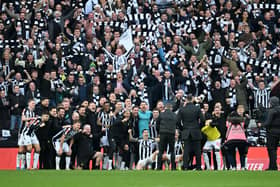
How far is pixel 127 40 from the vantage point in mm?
33219

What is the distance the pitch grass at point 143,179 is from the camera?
59.8ft

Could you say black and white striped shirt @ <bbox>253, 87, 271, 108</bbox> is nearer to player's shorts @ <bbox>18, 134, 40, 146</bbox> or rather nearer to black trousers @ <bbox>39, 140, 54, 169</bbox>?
black trousers @ <bbox>39, 140, 54, 169</bbox>

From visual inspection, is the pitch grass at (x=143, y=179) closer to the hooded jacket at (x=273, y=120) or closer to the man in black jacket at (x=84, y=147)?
the hooded jacket at (x=273, y=120)

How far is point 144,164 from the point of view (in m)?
26.8

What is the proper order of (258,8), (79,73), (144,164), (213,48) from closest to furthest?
(144,164) < (79,73) < (213,48) < (258,8)

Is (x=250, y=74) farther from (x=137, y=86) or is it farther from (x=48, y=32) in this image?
(x=48, y=32)

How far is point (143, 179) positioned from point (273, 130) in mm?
6409

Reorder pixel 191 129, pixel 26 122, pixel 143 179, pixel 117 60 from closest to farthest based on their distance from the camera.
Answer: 1. pixel 143 179
2. pixel 191 129
3. pixel 26 122
4. pixel 117 60

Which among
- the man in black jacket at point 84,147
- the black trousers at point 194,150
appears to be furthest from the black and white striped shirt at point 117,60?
the black trousers at point 194,150

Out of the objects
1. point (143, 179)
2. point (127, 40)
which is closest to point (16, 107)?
point (127, 40)

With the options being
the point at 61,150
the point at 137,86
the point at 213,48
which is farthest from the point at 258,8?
the point at 61,150

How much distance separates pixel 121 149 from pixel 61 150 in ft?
6.47

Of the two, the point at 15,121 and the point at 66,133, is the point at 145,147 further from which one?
the point at 15,121

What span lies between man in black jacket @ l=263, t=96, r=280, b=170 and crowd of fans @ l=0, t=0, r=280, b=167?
2.63m
